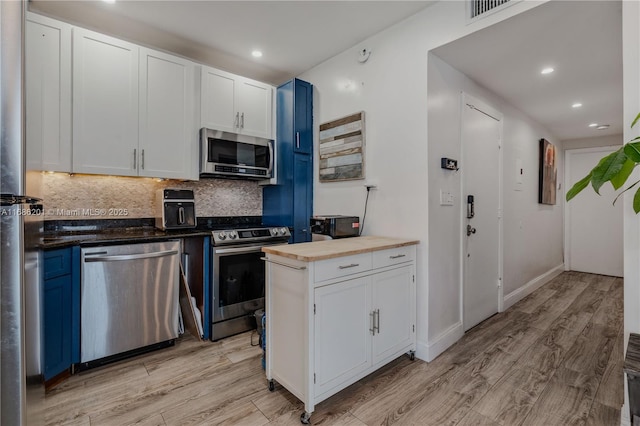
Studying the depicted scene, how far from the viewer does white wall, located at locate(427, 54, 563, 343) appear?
2.45 m

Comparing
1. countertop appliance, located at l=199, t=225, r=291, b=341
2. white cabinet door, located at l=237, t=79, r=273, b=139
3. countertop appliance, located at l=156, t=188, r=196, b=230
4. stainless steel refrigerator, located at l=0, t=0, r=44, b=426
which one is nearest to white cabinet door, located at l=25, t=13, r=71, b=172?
countertop appliance, located at l=156, t=188, r=196, b=230

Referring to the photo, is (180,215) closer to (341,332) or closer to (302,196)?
(302,196)

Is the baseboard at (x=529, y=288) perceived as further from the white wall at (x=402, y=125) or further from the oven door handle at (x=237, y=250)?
the oven door handle at (x=237, y=250)

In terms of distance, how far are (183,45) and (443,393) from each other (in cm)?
369

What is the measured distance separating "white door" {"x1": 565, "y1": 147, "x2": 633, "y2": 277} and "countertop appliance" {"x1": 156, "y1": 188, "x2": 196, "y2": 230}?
6.28m

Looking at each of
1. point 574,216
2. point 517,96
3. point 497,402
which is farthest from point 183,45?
point 574,216

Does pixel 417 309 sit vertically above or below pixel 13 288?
below

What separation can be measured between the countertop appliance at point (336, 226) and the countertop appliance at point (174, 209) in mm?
1208

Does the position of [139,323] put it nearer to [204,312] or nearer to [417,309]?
[204,312]

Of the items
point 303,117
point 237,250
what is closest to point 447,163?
point 303,117

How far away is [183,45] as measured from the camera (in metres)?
2.95

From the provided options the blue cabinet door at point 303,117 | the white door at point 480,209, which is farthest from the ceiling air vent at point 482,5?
the blue cabinet door at point 303,117

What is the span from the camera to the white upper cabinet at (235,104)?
2.98 meters

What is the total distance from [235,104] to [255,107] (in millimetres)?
235
